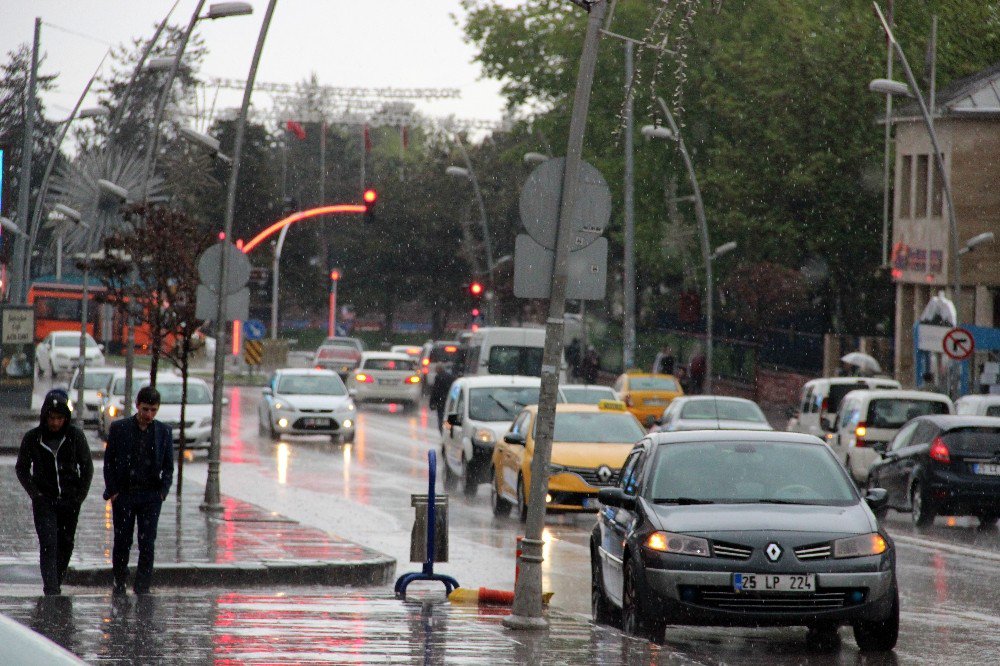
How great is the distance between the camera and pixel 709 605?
10.6 m

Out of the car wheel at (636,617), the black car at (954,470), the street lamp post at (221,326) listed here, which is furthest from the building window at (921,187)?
the car wheel at (636,617)

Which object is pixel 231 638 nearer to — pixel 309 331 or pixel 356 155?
pixel 309 331

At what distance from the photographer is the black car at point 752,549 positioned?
1060cm

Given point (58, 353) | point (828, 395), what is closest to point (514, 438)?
point (828, 395)

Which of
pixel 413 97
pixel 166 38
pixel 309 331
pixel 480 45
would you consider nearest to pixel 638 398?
pixel 480 45

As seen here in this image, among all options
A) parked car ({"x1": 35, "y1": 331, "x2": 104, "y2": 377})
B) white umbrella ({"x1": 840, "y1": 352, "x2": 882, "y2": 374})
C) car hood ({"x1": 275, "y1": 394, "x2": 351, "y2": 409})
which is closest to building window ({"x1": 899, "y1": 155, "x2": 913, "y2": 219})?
white umbrella ({"x1": 840, "y1": 352, "x2": 882, "y2": 374})

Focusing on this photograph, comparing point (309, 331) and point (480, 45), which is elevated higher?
point (480, 45)

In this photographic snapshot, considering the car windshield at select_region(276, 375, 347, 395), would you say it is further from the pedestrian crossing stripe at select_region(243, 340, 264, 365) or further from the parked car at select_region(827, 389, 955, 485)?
the pedestrian crossing stripe at select_region(243, 340, 264, 365)

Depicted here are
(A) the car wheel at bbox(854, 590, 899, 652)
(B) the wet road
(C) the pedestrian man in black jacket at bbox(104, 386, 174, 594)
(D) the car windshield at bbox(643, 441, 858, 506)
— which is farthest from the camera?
(C) the pedestrian man in black jacket at bbox(104, 386, 174, 594)

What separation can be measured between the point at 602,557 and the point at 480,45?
53.8 metres

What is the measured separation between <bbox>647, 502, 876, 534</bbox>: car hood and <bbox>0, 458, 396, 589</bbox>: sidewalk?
4.79m

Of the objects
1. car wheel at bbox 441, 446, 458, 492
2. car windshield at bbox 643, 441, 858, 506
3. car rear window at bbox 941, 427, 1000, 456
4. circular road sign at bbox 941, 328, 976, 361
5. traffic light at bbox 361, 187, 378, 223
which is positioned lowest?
car wheel at bbox 441, 446, 458, 492

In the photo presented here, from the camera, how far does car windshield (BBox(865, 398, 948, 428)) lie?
2866 centimetres

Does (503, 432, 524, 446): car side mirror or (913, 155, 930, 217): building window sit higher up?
(913, 155, 930, 217): building window
